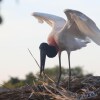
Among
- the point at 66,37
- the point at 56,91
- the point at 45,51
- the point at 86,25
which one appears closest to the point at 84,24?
the point at 86,25

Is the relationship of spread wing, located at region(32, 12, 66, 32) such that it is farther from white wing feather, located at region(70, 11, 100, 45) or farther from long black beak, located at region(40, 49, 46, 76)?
white wing feather, located at region(70, 11, 100, 45)

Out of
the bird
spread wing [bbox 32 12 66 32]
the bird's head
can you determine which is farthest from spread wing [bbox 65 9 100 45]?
the bird's head

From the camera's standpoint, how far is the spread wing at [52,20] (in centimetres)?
904

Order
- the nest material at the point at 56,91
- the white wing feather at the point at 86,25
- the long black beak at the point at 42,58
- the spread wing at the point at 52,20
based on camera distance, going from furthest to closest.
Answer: the spread wing at the point at 52,20
the long black beak at the point at 42,58
the white wing feather at the point at 86,25
the nest material at the point at 56,91

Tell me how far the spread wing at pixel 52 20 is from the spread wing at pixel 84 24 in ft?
1.53

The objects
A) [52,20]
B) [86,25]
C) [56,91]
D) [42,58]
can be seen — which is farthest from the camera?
[52,20]

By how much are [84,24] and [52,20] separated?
1.02 meters

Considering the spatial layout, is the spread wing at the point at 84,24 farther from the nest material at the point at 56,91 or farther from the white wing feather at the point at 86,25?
the nest material at the point at 56,91

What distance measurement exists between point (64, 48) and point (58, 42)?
0.60ft

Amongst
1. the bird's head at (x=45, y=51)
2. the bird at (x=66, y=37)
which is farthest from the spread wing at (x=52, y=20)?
the bird's head at (x=45, y=51)

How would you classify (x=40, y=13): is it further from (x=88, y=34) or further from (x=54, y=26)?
(x=88, y=34)

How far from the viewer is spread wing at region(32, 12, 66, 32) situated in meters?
9.04

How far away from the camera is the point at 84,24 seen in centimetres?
828

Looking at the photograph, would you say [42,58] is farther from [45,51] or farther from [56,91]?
[56,91]
